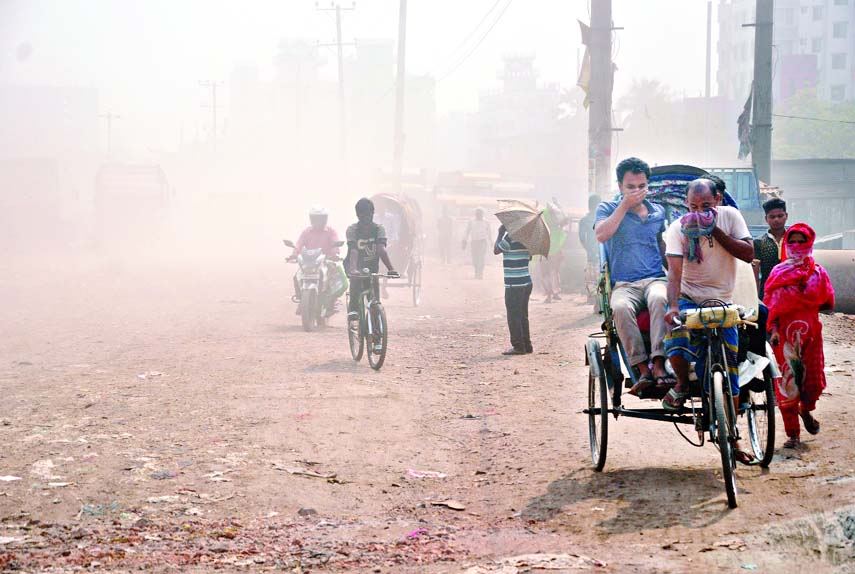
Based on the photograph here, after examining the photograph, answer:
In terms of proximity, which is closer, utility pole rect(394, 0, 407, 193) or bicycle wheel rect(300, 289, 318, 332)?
bicycle wheel rect(300, 289, 318, 332)

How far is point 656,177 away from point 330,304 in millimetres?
9039

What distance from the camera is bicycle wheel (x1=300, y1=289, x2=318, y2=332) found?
15666 millimetres

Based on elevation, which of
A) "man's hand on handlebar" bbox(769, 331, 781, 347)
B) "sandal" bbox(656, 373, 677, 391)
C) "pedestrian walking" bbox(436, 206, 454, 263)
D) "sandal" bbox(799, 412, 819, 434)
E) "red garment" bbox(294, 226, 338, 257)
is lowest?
"pedestrian walking" bbox(436, 206, 454, 263)

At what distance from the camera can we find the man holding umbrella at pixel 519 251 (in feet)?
42.8

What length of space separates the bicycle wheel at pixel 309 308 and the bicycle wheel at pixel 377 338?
145 inches

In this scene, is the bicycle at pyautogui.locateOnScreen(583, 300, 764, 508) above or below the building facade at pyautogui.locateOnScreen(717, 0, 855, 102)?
below

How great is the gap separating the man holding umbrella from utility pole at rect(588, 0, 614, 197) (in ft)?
21.4

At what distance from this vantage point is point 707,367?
6188mm

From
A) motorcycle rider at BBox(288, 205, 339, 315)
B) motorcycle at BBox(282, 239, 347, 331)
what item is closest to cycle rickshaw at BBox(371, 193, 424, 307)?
motorcycle at BBox(282, 239, 347, 331)

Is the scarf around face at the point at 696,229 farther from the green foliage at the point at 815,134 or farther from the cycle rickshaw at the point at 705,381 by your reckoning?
the green foliage at the point at 815,134

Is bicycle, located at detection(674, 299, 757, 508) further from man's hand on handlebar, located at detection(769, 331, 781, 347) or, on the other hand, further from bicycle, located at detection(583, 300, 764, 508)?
man's hand on handlebar, located at detection(769, 331, 781, 347)

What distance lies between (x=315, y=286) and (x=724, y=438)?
10.5 metres

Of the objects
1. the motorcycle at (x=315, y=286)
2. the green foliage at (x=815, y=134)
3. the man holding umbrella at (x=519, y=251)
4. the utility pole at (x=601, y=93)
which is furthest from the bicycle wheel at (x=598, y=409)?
the green foliage at (x=815, y=134)

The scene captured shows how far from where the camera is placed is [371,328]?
39.4 feet
